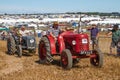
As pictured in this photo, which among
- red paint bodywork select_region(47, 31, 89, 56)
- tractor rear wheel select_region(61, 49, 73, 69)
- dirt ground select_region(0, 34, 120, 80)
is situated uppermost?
red paint bodywork select_region(47, 31, 89, 56)

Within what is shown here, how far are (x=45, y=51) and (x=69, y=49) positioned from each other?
1.02 m

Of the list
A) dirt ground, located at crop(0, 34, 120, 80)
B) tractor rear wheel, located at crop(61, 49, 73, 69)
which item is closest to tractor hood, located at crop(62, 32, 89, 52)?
tractor rear wheel, located at crop(61, 49, 73, 69)

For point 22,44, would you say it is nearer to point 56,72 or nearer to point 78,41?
point 78,41

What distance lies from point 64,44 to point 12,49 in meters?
4.88

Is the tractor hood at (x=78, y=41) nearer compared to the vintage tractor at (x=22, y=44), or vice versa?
the tractor hood at (x=78, y=41)

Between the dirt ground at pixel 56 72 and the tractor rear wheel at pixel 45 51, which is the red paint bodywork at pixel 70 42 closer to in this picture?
the tractor rear wheel at pixel 45 51

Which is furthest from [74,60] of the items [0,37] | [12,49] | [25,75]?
[0,37]

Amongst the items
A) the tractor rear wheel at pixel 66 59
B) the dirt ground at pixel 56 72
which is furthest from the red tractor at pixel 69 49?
the dirt ground at pixel 56 72

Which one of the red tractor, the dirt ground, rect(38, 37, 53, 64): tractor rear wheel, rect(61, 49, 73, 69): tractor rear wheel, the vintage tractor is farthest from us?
the vintage tractor

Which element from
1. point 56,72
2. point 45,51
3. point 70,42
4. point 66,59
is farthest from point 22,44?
point 56,72

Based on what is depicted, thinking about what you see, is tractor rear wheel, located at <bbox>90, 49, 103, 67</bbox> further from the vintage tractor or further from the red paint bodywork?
the vintage tractor

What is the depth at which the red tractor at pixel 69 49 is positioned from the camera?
11595 millimetres

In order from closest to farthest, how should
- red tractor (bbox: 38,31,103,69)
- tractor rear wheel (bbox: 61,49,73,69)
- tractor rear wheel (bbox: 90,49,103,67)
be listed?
tractor rear wheel (bbox: 61,49,73,69) < red tractor (bbox: 38,31,103,69) < tractor rear wheel (bbox: 90,49,103,67)

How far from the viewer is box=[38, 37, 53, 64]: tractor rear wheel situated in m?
12.5
